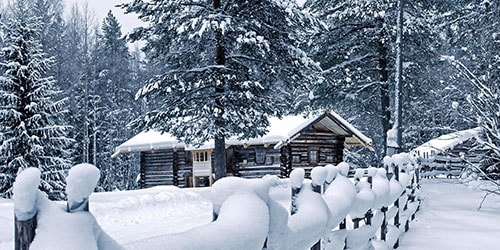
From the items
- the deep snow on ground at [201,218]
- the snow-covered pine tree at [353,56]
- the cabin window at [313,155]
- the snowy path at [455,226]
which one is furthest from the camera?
the cabin window at [313,155]

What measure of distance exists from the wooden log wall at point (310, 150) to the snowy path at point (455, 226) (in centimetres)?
964

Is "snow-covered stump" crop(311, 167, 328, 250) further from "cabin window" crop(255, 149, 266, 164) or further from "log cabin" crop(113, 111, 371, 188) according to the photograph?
"cabin window" crop(255, 149, 266, 164)

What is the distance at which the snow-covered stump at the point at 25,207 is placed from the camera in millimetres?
1192

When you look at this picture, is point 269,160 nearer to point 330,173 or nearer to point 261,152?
A: point 261,152

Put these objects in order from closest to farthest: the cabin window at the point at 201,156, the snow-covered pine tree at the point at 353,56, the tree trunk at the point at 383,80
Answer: the snow-covered pine tree at the point at 353,56, the tree trunk at the point at 383,80, the cabin window at the point at 201,156

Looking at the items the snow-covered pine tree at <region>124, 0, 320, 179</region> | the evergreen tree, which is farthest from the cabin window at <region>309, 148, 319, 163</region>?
the snow-covered pine tree at <region>124, 0, 320, 179</region>

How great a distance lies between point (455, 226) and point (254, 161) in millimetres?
15535

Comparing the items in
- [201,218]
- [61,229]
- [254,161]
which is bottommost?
[201,218]

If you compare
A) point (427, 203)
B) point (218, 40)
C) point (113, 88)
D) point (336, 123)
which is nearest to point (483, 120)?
point (427, 203)

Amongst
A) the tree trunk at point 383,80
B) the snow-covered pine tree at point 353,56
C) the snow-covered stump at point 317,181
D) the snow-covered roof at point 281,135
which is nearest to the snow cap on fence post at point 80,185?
the snow-covered stump at point 317,181

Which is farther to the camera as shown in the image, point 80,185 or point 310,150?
point 310,150

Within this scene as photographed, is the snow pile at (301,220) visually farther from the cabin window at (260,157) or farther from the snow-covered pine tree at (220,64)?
the cabin window at (260,157)

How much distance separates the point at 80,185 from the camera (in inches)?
48.2

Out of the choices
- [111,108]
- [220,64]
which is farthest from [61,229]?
[111,108]
